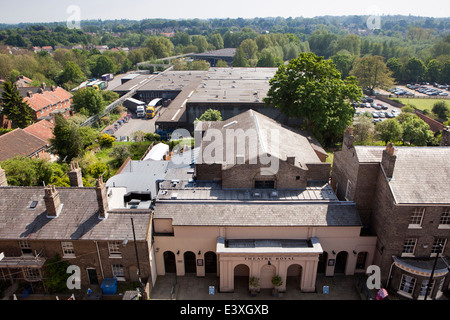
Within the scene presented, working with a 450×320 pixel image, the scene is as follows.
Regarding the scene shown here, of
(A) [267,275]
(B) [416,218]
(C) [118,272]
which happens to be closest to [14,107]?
(C) [118,272]

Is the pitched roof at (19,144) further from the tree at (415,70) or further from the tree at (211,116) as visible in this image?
the tree at (415,70)

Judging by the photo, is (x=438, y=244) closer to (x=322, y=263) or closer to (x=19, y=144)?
(x=322, y=263)

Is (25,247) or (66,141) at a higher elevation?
(25,247)

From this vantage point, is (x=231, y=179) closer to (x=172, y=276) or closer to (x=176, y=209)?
(x=176, y=209)

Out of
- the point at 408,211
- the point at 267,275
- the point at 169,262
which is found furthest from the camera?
the point at 169,262

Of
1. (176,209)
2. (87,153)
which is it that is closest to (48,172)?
(87,153)

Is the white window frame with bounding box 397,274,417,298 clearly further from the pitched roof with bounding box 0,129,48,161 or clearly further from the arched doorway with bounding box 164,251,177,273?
the pitched roof with bounding box 0,129,48,161
